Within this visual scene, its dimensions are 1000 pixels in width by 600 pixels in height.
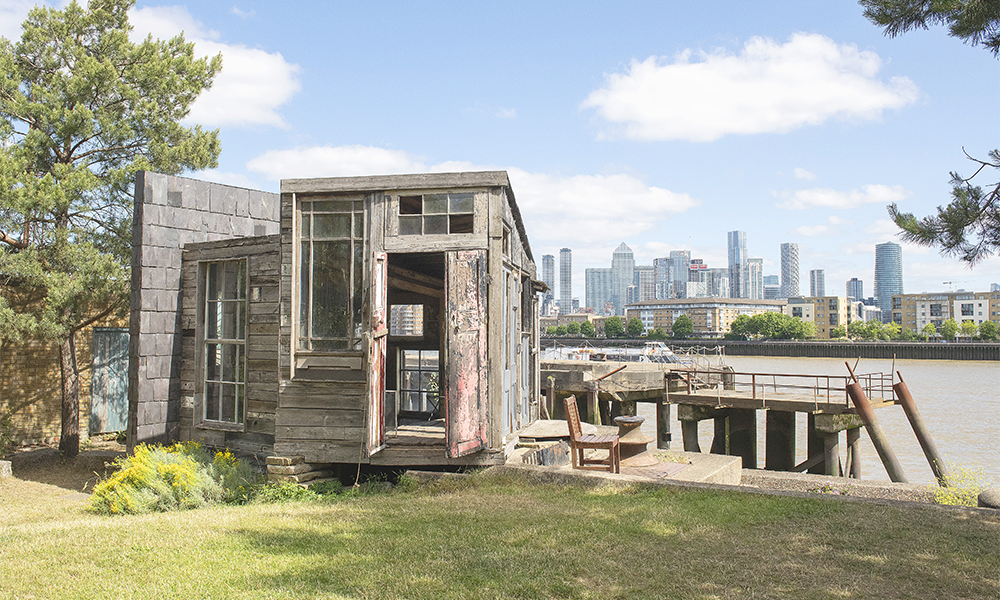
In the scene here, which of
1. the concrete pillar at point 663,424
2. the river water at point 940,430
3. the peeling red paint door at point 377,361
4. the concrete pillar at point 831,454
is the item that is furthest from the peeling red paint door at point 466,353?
the concrete pillar at point 663,424

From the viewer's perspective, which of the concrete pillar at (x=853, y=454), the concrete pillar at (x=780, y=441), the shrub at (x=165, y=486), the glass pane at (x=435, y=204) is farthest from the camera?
the concrete pillar at (x=780, y=441)

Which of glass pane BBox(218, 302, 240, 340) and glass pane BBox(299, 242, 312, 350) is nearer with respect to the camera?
glass pane BBox(299, 242, 312, 350)

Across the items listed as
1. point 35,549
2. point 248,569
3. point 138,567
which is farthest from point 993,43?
point 35,549

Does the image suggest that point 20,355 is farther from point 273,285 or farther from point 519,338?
point 519,338

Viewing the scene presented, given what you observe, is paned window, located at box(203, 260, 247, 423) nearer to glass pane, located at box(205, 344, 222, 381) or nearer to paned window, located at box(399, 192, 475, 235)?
glass pane, located at box(205, 344, 222, 381)

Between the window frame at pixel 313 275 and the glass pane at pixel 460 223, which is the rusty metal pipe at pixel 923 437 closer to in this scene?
the glass pane at pixel 460 223

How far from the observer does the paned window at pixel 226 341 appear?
1061 cm

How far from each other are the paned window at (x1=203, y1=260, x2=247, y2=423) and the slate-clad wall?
0.80 metres

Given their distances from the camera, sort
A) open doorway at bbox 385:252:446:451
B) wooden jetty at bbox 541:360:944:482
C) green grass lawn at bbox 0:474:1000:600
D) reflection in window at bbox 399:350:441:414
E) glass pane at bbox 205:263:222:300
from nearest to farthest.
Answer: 1. green grass lawn at bbox 0:474:1000:600
2. glass pane at bbox 205:263:222:300
3. open doorway at bbox 385:252:446:451
4. reflection in window at bbox 399:350:441:414
5. wooden jetty at bbox 541:360:944:482

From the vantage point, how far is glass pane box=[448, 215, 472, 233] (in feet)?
30.2

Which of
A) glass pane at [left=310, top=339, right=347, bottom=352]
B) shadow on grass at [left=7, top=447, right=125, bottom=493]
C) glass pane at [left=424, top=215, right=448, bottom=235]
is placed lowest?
shadow on grass at [left=7, top=447, right=125, bottom=493]

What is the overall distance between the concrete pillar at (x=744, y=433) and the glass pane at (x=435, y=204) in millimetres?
13687


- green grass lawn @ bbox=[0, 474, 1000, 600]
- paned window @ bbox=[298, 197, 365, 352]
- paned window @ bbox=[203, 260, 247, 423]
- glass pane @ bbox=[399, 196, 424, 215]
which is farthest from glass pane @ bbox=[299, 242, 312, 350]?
green grass lawn @ bbox=[0, 474, 1000, 600]

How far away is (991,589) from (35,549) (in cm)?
789
